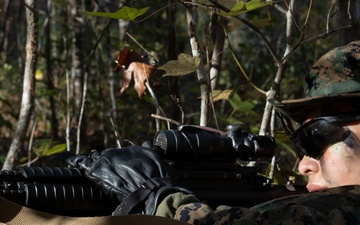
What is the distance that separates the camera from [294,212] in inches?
78.0

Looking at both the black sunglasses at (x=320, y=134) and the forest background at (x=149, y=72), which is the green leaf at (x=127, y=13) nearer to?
the forest background at (x=149, y=72)

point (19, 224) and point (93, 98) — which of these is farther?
point (93, 98)

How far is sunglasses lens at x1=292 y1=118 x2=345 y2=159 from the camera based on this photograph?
2.43 metres

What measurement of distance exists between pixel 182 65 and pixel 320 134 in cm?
89

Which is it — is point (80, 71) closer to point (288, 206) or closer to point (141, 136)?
point (141, 136)

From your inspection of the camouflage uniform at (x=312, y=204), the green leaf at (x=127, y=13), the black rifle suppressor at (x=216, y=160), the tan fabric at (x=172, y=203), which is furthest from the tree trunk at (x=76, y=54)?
the tan fabric at (x=172, y=203)

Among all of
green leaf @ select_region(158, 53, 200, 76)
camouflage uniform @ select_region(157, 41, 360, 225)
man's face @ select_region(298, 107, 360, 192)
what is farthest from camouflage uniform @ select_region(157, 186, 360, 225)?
green leaf @ select_region(158, 53, 200, 76)

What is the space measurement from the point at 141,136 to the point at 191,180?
3.92 m

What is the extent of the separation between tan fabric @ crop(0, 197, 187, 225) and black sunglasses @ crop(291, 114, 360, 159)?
2.21 feet

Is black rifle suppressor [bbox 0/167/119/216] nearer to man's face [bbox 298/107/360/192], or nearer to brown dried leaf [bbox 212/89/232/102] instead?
man's face [bbox 298/107/360/192]

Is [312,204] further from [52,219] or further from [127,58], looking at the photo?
[127,58]

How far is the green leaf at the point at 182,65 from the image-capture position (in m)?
3.17

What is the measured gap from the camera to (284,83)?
648 centimetres

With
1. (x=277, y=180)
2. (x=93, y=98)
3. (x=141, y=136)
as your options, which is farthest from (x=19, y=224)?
(x=93, y=98)
